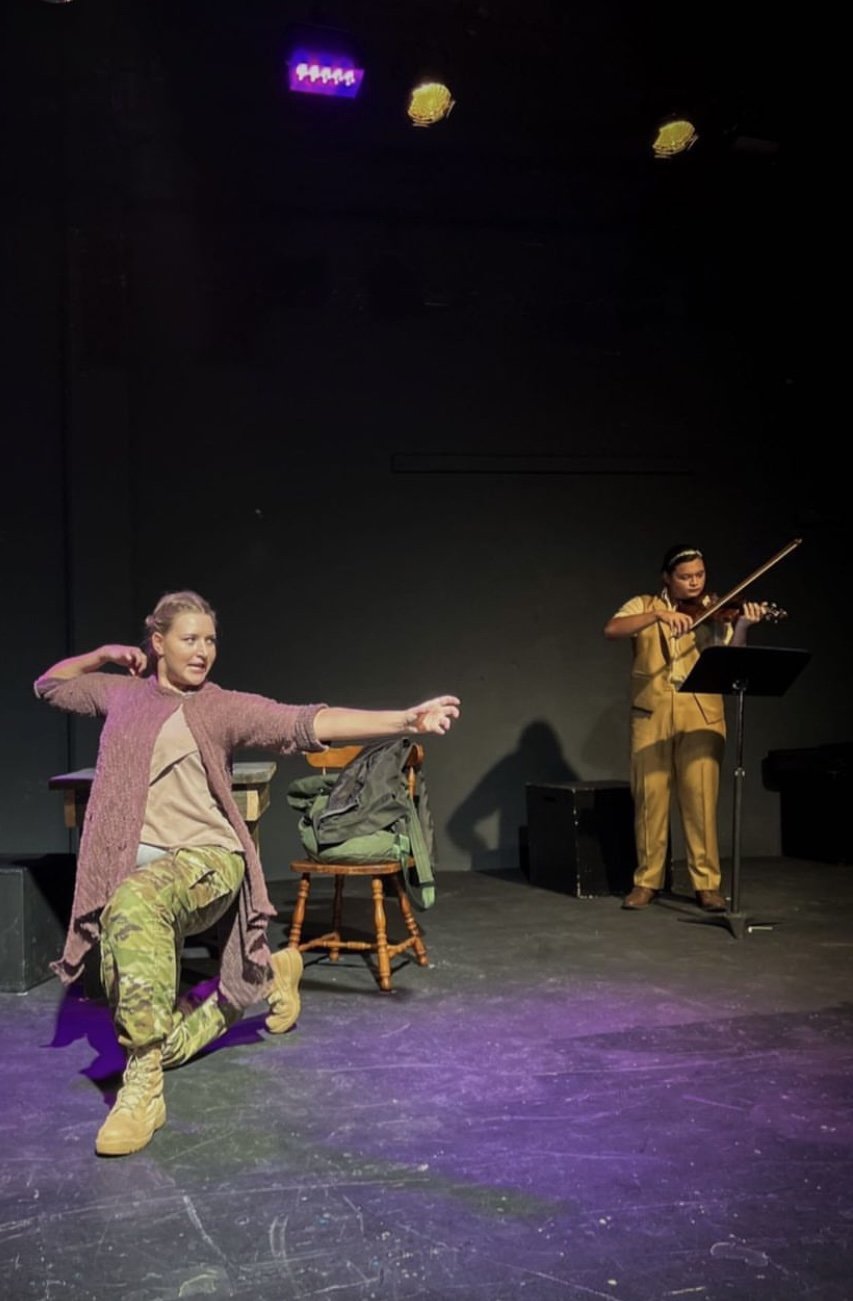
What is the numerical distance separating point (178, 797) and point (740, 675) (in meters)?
2.42

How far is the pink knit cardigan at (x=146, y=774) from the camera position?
3.04m

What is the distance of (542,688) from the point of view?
6535 mm

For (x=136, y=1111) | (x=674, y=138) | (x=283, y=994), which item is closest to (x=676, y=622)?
(x=283, y=994)

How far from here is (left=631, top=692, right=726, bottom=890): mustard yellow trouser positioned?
5242 millimetres

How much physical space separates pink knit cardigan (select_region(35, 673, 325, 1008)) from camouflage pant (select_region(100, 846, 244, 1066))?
4.4 inches

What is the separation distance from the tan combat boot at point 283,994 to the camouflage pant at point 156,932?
395 mm

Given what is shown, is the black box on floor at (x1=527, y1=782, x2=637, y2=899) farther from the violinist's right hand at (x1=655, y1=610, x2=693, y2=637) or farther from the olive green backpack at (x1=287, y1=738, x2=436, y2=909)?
the olive green backpack at (x1=287, y1=738, x2=436, y2=909)

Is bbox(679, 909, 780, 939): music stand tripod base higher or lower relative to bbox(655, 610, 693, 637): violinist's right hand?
lower

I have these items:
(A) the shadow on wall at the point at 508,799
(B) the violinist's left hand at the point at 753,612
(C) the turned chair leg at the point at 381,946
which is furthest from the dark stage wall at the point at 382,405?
(C) the turned chair leg at the point at 381,946

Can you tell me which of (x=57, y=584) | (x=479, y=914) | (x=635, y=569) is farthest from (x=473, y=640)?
(x=57, y=584)

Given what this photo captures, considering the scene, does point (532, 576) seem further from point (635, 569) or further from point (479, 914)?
point (479, 914)

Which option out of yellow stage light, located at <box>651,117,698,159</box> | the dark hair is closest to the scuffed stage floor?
the dark hair

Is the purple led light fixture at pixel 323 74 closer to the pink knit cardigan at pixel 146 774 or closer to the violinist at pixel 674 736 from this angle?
the violinist at pixel 674 736

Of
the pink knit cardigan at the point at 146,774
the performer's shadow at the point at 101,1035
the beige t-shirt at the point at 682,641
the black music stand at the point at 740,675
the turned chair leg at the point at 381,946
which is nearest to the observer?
the pink knit cardigan at the point at 146,774
